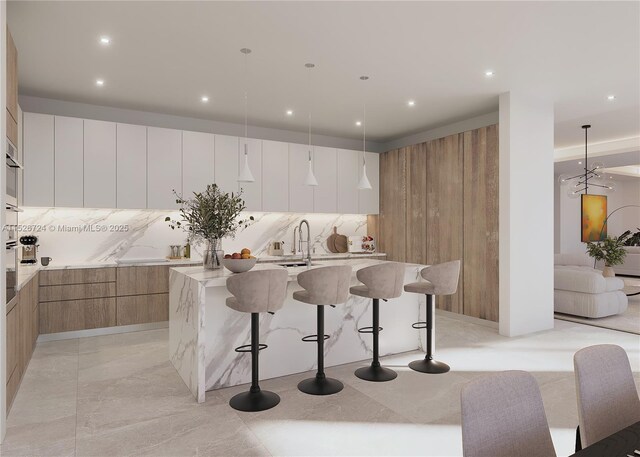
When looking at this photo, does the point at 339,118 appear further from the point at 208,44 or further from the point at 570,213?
the point at 570,213

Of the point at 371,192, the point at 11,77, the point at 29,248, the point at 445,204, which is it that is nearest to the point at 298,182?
the point at 371,192

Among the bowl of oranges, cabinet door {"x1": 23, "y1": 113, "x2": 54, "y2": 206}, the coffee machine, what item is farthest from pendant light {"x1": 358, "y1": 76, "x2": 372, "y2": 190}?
the coffee machine

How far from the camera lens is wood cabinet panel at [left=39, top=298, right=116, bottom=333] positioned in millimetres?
4891

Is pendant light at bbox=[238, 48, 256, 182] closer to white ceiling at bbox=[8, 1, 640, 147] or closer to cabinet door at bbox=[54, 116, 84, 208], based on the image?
white ceiling at bbox=[8, 1, 640, 147]

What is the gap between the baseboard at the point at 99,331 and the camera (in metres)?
4.93

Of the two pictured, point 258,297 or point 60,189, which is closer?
point 258,297

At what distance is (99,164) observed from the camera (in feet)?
17.6

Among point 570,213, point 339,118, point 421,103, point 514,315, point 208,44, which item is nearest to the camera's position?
point 208,44

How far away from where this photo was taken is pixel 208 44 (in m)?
3.78

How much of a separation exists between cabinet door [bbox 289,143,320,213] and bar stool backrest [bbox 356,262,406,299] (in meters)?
3.33

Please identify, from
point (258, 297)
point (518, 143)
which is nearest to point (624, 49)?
point (518, 143)

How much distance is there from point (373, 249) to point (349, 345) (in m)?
3.57

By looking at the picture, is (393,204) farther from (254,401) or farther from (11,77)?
(11,77)

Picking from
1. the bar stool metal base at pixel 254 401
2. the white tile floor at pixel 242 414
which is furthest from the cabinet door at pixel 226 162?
the bar stool metal base at pixel 254 401
